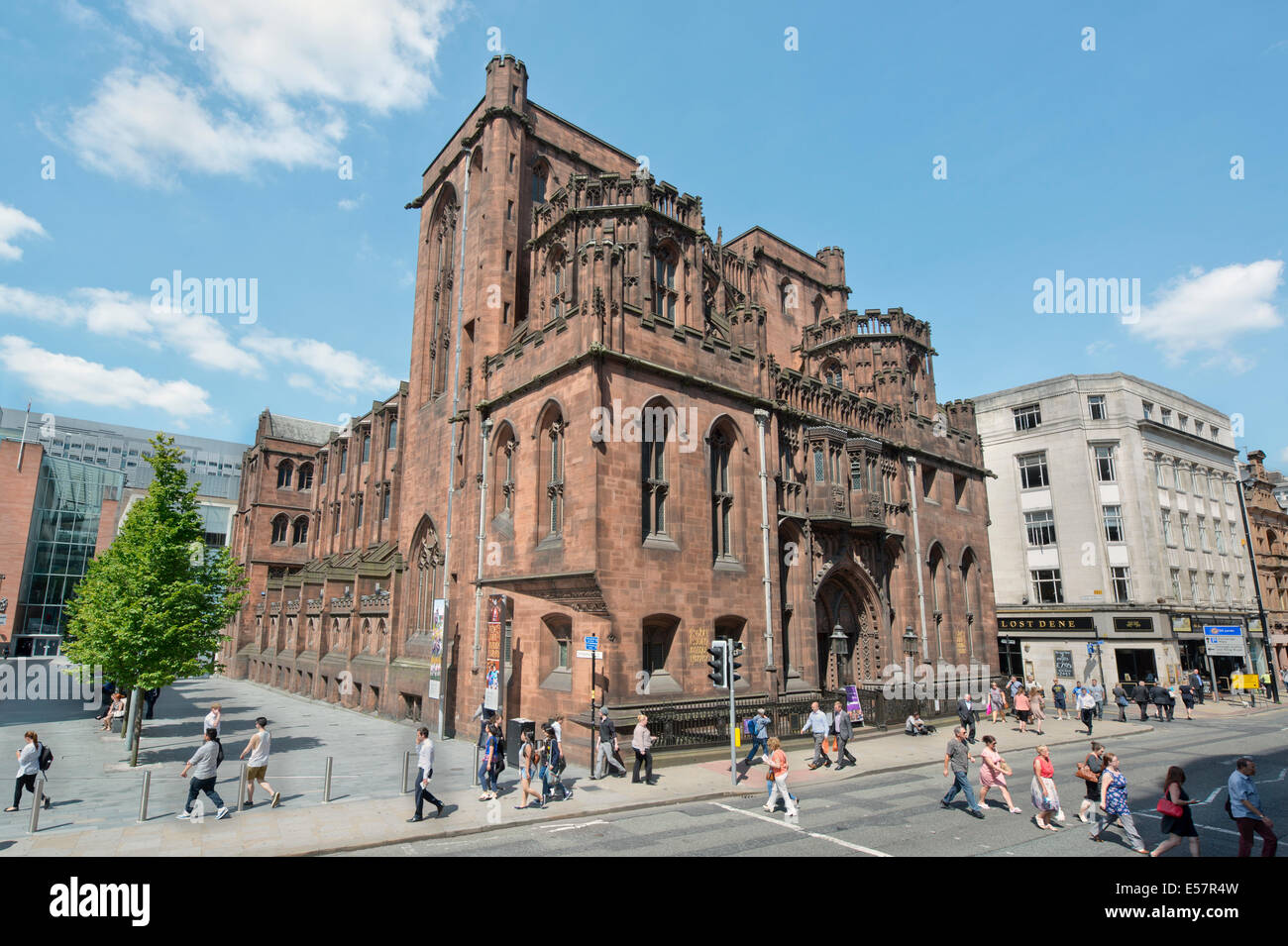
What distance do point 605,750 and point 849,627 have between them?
15494 millimetres

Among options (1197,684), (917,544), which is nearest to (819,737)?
(917,544)

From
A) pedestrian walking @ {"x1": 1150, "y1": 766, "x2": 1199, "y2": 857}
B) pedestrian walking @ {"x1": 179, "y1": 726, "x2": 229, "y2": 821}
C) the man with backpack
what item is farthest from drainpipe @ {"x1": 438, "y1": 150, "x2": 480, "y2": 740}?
pedestrian walking @ {"x1": 1150, "y1": 766, "x2": 1199, "y2": 857}

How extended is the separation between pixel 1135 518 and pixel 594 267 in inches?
1509

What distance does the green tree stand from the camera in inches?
735

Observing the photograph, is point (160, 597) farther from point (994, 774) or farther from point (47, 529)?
point (47, 529)

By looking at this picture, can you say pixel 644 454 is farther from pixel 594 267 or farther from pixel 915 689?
Answer: pixel 915 689

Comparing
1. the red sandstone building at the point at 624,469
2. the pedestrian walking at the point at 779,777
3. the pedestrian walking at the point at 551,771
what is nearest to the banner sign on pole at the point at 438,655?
the red sandstone building at the point at 624,469

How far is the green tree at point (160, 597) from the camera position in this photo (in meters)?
18.7

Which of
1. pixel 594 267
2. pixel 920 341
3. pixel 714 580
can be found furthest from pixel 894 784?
pixel 920 341

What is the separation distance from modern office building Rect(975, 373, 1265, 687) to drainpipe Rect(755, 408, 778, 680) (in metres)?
28.3

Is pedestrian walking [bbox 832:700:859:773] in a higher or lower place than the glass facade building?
lower

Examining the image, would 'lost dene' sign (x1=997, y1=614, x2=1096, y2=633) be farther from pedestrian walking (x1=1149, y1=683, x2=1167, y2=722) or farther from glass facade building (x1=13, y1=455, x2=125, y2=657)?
glass facade building (x1=13, y1=455, x2=125, y2=657)

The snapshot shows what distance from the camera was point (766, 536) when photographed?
22375 millimetres

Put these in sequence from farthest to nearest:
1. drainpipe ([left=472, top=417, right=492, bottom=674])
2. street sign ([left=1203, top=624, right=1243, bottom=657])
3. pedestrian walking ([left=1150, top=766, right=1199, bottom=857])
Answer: street sign ([left=1203, top=624, right=1243, bottom=657]) → drainpipe ([left=472, top=417, right=492, bottom=674]) → pedestrian walking ([left=1150, top=766, right=1199, bottom=857])
